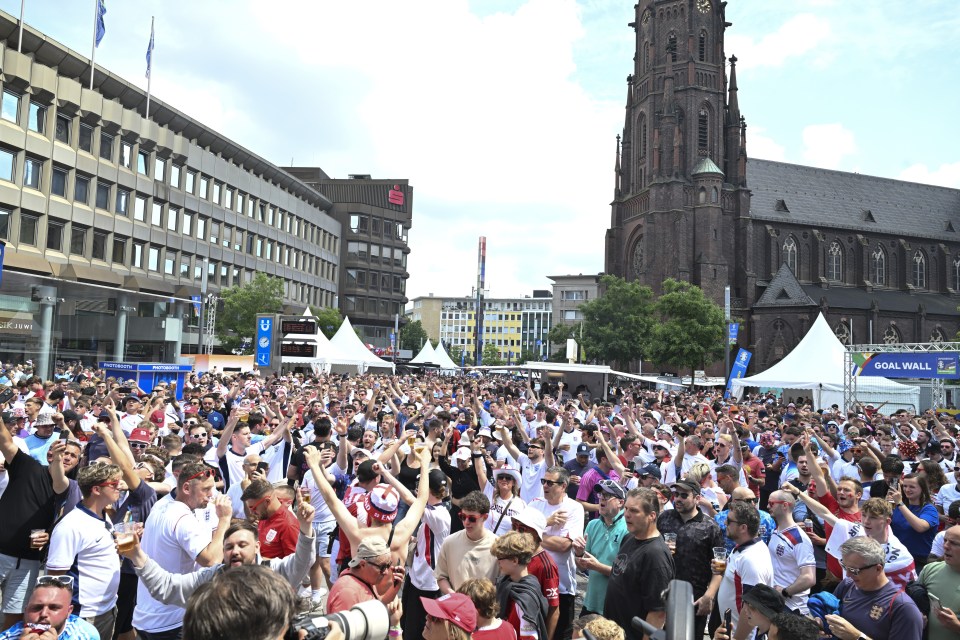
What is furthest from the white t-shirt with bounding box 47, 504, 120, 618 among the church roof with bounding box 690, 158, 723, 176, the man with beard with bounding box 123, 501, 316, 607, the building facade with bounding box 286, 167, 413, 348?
the building facade with bounding box 286, 167, 413, 348

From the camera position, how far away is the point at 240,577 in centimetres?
219

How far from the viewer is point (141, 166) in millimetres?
45281

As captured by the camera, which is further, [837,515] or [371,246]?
[371,246]

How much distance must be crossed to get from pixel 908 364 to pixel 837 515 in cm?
2013

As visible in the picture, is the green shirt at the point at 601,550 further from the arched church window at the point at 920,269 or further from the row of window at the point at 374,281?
the arched church window at the point at 920,269

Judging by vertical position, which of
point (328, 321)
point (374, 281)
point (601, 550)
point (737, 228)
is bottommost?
point (601, 550)

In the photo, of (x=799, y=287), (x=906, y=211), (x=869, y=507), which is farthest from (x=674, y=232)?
(x=869, y=507)

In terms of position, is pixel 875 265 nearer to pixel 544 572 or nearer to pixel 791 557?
pixel 791 557

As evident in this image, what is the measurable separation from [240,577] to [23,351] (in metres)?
27.9

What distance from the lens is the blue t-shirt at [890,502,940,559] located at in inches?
265

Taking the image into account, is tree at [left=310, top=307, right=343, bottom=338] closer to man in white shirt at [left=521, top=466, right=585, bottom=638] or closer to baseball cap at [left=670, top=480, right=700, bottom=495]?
man in white shirt at [left=521, top=466, right=585, bottom=638]

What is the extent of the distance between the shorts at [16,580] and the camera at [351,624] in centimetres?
374

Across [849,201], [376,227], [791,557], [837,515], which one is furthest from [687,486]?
[849,201]

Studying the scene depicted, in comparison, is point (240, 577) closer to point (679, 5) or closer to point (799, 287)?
point (799, 287)
